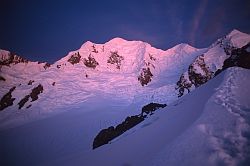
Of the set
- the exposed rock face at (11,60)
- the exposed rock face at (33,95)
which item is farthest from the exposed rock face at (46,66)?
the exposed rock face at (33,95)

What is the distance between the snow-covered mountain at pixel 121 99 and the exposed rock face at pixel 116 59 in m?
0.51

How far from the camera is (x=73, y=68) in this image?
11156 centimetres

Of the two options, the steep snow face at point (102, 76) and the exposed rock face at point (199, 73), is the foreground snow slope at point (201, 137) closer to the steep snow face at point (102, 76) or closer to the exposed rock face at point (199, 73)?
the steep snow face at point (102, 76)

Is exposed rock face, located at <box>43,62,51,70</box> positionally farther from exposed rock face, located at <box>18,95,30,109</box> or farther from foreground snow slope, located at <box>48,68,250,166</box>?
foreground snow slope, located at <box>48,68,250,166</box>

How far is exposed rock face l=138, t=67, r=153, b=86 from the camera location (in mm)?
98500

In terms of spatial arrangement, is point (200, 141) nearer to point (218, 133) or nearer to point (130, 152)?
point (218, 133)

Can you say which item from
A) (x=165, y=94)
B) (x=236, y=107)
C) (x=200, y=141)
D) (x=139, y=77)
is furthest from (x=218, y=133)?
(x=139, y=77)

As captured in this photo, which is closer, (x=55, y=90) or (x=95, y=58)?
(x=55, y=90)

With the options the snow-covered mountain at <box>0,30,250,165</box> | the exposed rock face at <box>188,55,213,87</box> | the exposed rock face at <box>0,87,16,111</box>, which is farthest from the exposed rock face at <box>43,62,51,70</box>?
the exposed rock face at <box>188,55,213,87</box>

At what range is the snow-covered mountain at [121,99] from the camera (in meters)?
10.7

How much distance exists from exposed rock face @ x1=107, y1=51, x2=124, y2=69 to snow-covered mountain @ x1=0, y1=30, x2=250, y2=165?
0.51 m

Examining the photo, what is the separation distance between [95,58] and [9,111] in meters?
50.1

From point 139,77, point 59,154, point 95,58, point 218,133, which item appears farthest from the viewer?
point 95,58

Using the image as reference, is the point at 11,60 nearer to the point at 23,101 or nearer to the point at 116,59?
the point at 23,101
